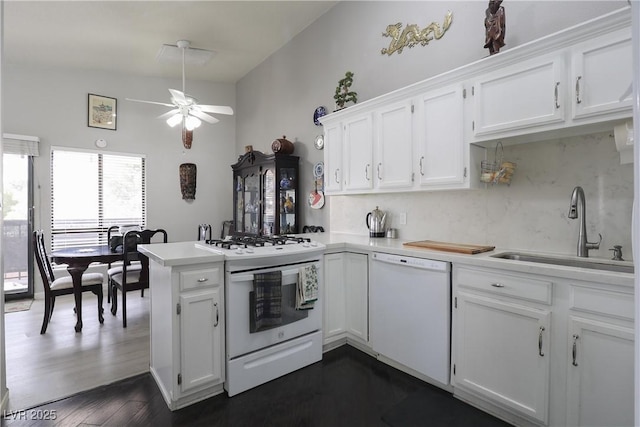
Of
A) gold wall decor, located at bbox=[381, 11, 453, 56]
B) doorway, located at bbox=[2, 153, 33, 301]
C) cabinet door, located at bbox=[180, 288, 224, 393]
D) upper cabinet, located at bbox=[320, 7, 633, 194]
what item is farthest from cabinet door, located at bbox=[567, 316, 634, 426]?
doorway, located at bbox=[2, 153, 33, 301]

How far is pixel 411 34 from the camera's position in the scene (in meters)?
2.96

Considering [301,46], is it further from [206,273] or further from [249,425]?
[249,425]

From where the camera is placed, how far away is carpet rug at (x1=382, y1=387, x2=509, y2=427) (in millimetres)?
1877

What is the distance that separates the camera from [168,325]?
1994mm

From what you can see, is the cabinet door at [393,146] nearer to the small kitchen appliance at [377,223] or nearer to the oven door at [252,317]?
the small kitchen appliance at [377,223]

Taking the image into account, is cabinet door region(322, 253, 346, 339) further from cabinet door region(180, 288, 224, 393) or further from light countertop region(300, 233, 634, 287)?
cabinet door region(180, 288, 224, 393)

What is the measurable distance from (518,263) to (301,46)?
12.4 feet

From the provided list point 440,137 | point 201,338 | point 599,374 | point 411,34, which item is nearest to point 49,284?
point 201,338

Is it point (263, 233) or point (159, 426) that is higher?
point (263, 233)

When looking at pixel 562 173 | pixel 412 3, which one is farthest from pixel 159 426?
pixel 412 3

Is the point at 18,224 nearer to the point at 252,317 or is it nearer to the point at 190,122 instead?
the point at 190,122

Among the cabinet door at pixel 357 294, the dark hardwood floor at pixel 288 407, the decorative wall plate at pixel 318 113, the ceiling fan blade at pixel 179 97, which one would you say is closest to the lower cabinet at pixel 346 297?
the cabinet door at pixel 357 294

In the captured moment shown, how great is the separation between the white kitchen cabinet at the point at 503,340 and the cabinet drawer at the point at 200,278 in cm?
154

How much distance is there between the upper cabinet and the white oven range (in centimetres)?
99
